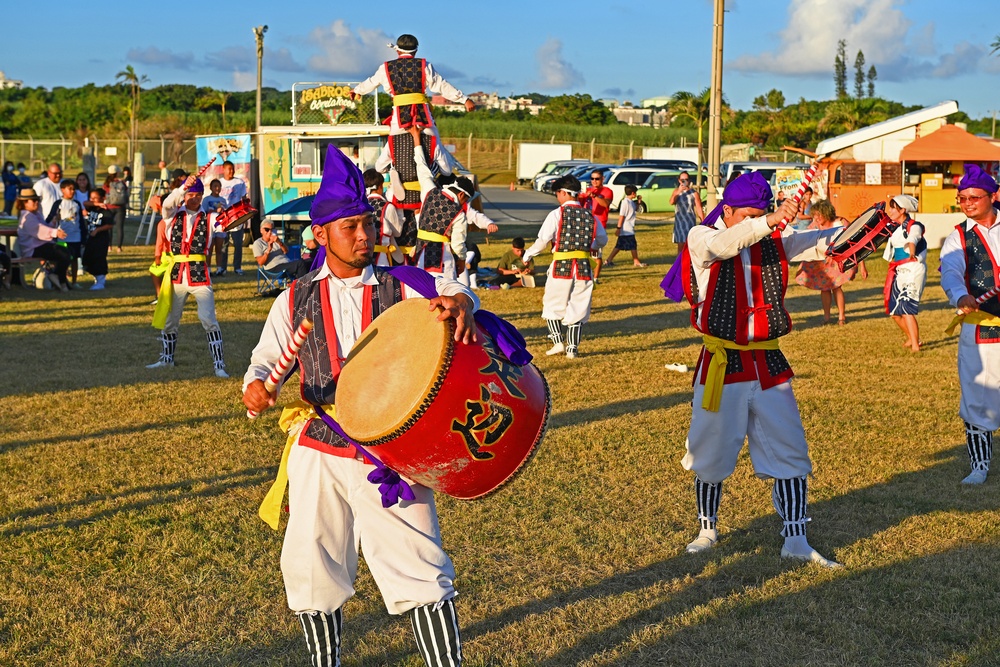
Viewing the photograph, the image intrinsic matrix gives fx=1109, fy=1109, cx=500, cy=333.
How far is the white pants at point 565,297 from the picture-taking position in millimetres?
12016

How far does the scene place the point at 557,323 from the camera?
1216 cm

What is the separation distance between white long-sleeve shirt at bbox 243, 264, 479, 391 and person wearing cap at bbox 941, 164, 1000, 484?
14.4 ft

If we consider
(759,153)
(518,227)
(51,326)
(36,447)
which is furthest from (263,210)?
(759,153)

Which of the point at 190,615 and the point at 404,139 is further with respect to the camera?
the point at 404,139

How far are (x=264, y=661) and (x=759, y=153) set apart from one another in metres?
49.1

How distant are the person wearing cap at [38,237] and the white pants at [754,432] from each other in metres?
13.6

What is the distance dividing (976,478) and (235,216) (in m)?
6.69

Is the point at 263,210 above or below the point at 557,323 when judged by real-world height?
above

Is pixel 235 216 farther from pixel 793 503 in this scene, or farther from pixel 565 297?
pixel 793 503

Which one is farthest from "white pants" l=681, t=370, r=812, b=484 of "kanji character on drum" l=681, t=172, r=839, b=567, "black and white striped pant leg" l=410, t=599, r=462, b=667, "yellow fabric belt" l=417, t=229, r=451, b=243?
"yellow fabric belt" l=417, t=229, r=451, b=243

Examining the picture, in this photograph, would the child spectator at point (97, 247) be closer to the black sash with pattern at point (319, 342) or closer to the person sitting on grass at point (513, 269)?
the person sitting on grass at point (513, 269)

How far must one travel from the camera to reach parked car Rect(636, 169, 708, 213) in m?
35.8

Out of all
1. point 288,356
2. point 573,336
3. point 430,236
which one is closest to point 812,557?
point 288,356

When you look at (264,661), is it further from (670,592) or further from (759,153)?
(759,153)
